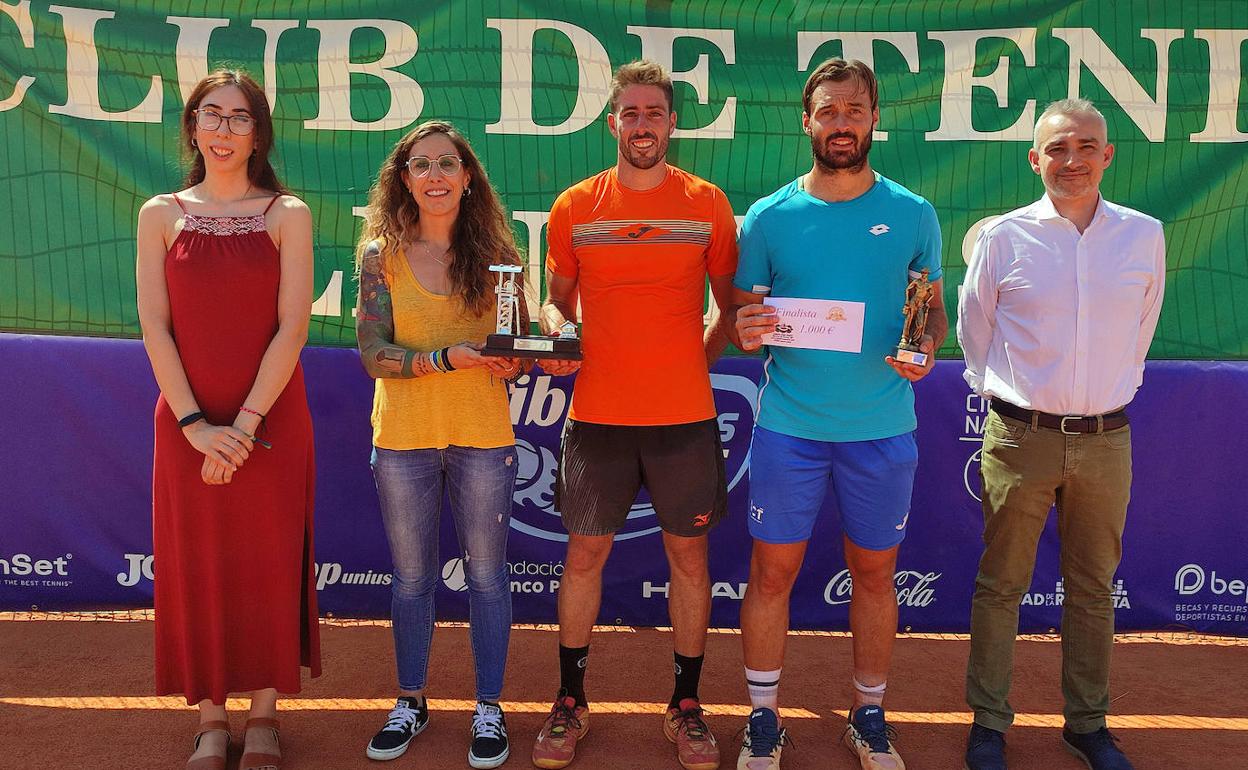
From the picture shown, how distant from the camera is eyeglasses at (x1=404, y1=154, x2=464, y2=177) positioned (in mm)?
3420

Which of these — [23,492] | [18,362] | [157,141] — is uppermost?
[157,141]

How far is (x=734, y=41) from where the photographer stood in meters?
4.67

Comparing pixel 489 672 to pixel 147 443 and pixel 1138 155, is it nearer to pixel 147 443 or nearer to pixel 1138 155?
pixel 147 443

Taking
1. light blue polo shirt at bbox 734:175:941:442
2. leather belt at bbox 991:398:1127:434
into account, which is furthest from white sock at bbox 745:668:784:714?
leather belt at bbox 991:398:1127:434

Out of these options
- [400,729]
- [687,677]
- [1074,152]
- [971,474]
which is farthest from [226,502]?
[971,474]

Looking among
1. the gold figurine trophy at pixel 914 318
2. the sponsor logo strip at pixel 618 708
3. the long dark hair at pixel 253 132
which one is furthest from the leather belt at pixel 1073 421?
the long dark hair at pixel 253 132

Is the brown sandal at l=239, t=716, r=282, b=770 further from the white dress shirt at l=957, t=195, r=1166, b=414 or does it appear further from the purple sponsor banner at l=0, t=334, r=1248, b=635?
the white dress shirt at l=957, t=195, r=1166, b=414

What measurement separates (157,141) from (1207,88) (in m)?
4.93

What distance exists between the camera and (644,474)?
3.54 m

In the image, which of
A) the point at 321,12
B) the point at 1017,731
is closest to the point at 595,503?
the point at 1017,731

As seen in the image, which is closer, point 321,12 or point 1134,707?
point 1134,707

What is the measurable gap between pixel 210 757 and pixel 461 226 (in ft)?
6.63

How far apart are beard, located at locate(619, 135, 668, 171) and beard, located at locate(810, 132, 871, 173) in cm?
53

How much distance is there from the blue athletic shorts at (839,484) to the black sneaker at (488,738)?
3.78 feet
